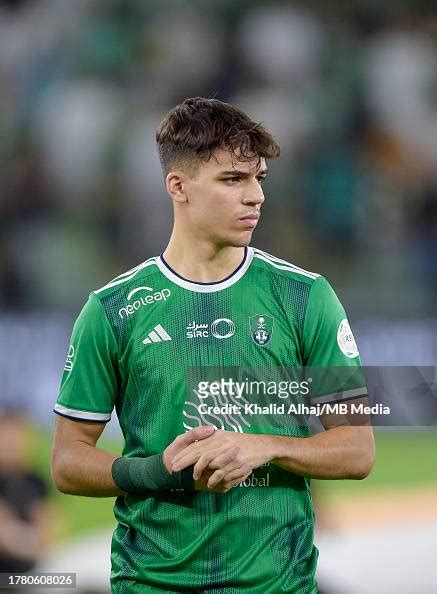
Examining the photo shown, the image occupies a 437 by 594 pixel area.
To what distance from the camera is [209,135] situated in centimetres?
257

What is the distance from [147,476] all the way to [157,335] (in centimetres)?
37

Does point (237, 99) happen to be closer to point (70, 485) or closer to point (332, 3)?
point (332, 3)

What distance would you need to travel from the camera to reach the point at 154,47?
19.6 ft

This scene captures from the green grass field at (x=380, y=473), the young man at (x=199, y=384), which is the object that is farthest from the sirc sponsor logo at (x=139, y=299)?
the green grass field at (x=380, y=473)

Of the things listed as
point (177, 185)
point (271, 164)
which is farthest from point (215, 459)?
point (271, 164)

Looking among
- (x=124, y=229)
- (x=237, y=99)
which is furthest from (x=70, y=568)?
(x=237, y=99)

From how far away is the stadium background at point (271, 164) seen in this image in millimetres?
5156

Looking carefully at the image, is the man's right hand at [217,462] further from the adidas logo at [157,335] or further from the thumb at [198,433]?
the adidas logo at [157,335]

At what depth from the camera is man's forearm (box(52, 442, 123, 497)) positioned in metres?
2.52

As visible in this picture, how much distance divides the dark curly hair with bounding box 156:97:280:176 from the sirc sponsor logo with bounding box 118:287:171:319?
0.33 meters

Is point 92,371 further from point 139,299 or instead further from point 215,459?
point 215,459

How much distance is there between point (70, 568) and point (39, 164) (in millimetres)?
2405

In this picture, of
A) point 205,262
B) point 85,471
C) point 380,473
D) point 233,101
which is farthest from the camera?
point 233,101

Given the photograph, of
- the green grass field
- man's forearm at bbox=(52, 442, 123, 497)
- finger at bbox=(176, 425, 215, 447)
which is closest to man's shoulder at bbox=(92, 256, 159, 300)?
man's forearm at bbox=(52, 442, 123, 497)
